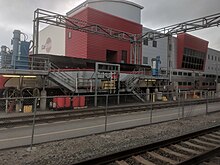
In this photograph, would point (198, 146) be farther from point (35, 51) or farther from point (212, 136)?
point (35, 51)

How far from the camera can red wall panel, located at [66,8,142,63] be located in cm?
3591

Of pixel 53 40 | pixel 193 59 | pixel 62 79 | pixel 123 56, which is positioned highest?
pixel 53 40

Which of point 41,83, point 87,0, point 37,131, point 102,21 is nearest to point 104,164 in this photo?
point 37,131

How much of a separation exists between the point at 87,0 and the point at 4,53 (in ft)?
83.1

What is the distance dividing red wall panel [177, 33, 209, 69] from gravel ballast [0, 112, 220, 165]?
45187 millimetres

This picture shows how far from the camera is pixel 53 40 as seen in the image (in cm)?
4878

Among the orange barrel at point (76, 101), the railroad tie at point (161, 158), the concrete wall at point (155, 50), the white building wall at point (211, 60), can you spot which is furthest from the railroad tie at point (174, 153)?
the white building wall at point (211, 60)

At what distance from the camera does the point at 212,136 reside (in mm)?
9102

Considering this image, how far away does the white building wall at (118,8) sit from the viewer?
4244 centimetres

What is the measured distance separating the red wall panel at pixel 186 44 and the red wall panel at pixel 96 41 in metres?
17.8

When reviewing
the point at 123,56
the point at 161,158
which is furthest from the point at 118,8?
the point at 161,158

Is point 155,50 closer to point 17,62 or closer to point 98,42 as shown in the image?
point 98,42

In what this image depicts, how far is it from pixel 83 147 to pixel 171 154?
9.71 ft

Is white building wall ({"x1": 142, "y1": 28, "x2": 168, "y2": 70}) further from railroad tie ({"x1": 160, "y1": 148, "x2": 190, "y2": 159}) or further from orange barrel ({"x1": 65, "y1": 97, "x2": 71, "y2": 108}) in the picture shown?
railroad tie ({"x1": 160, "y1": 148, "x2": 190, "y2": 159})
